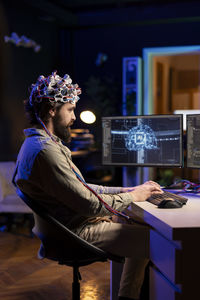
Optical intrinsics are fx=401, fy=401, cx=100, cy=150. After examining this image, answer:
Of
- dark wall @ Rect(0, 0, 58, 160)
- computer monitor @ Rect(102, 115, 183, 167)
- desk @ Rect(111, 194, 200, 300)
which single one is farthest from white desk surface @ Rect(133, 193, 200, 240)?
dark wall @ Rect(0, 0, 58, 160)

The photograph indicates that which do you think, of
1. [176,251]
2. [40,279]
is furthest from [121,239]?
[40,279]

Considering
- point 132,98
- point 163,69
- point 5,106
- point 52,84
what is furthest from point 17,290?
point 163,69

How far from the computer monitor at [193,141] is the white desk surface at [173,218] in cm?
55

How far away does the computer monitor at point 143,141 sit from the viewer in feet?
9.14

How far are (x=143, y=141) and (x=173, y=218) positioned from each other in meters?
1.18

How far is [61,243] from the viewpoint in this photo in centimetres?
190

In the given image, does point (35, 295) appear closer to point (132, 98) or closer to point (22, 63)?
point (22, 63)

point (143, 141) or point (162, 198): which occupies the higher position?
point (143, 141)

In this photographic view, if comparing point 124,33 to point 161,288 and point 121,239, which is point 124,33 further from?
point 161,288

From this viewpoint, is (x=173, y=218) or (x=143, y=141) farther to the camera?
(x=143, y=141)

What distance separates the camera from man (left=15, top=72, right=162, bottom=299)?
1.90 meters

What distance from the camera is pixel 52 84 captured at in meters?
2.21

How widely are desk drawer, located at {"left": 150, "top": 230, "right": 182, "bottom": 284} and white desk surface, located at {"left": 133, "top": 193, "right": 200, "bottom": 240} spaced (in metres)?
0.07

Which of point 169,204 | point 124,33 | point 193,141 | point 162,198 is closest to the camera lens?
point 169,204
